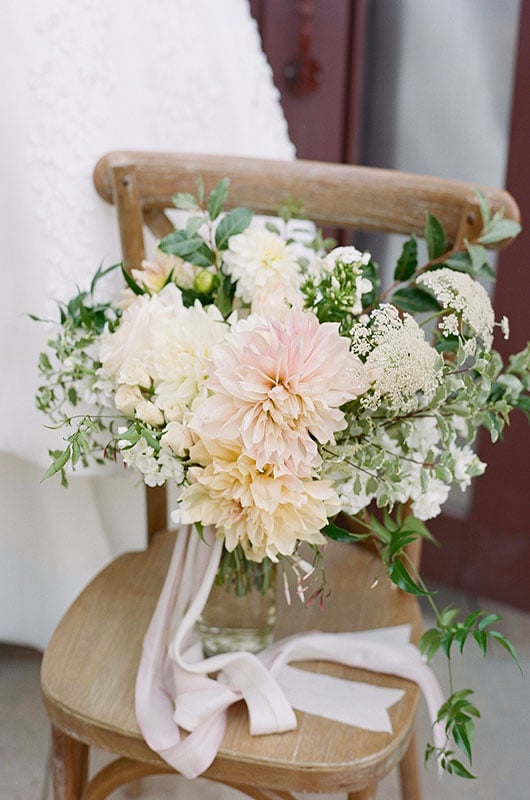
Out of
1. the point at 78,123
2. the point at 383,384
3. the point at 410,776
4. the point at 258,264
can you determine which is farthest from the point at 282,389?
the point at 410,776

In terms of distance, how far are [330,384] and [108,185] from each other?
46cm

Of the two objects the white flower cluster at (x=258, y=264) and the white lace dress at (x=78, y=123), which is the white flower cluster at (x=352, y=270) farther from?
the white lace dress at (x=78, y=123)

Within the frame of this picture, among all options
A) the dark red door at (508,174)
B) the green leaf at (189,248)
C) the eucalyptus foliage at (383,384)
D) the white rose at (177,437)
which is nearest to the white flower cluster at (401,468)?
the eucalyptus foliage at (383,384)

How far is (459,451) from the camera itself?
2.45ft

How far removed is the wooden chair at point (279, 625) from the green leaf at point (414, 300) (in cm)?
15

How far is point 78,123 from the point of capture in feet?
3.22

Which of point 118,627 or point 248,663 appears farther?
point 118,627

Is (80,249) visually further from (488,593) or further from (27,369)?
(488,593)

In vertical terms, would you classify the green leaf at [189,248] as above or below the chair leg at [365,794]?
above

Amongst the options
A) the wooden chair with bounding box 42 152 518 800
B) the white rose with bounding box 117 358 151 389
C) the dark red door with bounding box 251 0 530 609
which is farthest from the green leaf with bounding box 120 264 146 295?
the dark red door with bounding box 251 0 530 609

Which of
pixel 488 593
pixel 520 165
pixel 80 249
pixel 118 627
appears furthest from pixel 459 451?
pixel 488 593

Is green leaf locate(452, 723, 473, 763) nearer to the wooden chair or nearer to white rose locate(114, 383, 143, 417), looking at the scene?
the wooden chair

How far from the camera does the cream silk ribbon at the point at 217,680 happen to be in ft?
2.46

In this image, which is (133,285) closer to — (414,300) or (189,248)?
(189,248)
